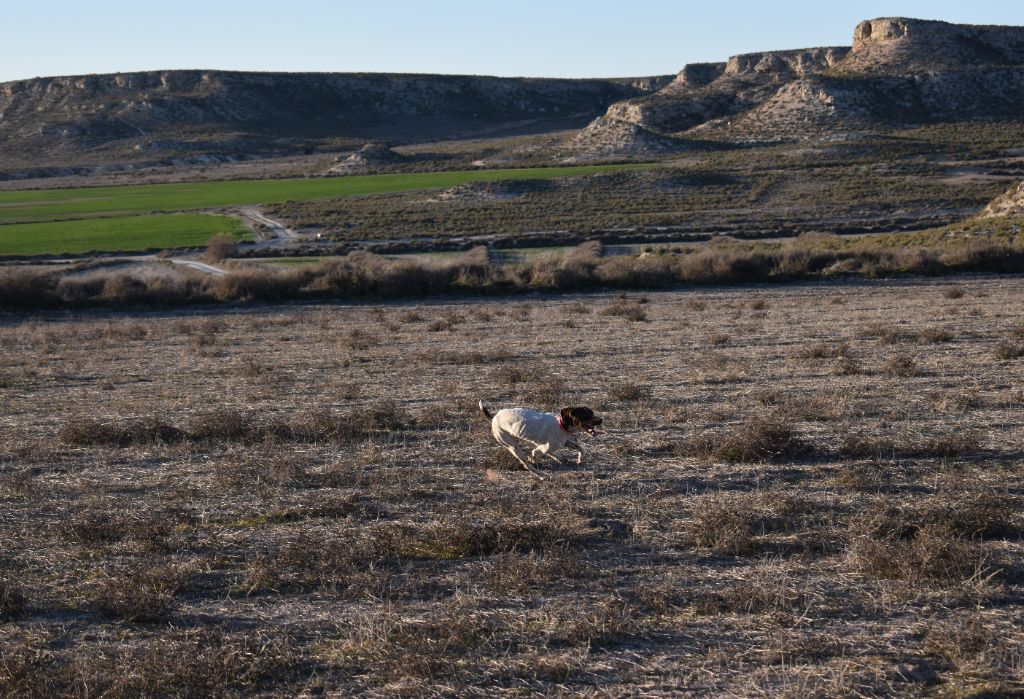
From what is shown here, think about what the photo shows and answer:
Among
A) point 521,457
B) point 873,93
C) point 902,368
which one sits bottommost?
point 902,368

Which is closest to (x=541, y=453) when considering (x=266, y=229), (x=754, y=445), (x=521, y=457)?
(x=521, y=457)

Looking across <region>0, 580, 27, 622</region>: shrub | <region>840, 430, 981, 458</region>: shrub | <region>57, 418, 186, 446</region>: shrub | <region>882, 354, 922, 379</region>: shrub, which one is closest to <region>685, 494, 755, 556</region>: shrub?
<region>840, 430, 981, 458</region>: shrub

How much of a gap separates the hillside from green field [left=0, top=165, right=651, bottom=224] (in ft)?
112

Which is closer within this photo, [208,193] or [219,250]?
[219,250]

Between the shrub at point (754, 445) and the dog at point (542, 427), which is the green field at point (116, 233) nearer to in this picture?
the shrub at point (754, 445)

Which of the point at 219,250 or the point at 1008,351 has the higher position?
the point at 219,250

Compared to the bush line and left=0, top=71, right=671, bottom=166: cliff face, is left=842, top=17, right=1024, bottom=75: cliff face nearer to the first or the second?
left=0, top=71, right=671, bottom=166: cliff face

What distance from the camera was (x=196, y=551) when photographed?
8375 millimetres

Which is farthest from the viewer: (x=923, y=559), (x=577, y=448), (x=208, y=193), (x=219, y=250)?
(x=208, y=193)

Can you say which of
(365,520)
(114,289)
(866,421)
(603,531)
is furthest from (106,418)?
(114,289)

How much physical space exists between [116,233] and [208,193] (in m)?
32.4

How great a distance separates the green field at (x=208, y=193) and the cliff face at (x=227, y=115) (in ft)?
131

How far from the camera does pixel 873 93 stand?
343 feet

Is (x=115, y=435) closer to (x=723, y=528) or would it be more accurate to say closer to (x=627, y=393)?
(x=627, y=393)
